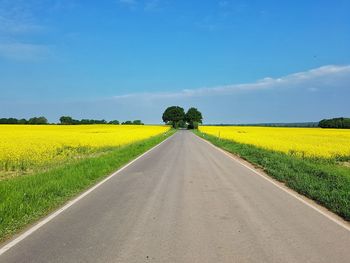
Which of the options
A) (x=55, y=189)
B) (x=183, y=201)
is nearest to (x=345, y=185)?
(x=183, y=201)

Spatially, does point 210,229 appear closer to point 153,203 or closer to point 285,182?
point 153,203

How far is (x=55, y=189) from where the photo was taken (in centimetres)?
1077

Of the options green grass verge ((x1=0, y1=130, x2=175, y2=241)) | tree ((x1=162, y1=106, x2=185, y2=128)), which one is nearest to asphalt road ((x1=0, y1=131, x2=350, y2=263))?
green grass verge ((x1=0, y1=130, x2=175, y2=241))

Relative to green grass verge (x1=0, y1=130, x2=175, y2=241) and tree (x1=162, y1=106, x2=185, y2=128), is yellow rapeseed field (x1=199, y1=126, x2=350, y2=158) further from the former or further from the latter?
tree (x1=162, y1=106, x2=185, y2=128)

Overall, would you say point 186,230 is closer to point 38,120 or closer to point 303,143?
point 303,143

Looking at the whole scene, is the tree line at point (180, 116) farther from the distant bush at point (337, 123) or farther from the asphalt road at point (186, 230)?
the asphalt road at point (186, 230)

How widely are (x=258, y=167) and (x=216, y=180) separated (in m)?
A: 5.76

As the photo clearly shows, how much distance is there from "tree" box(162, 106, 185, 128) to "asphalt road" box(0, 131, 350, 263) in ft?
507

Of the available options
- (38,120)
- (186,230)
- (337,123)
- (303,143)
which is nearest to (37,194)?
(186,230)

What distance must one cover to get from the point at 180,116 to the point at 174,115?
7.98 ft

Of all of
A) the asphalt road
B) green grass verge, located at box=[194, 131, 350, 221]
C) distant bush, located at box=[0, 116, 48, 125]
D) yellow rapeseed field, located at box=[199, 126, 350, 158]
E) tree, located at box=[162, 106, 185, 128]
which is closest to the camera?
the asphalt road

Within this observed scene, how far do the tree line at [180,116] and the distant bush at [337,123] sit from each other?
46.7 metres

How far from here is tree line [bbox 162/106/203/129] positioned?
160m

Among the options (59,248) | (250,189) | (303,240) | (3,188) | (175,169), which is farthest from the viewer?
(175,169)
